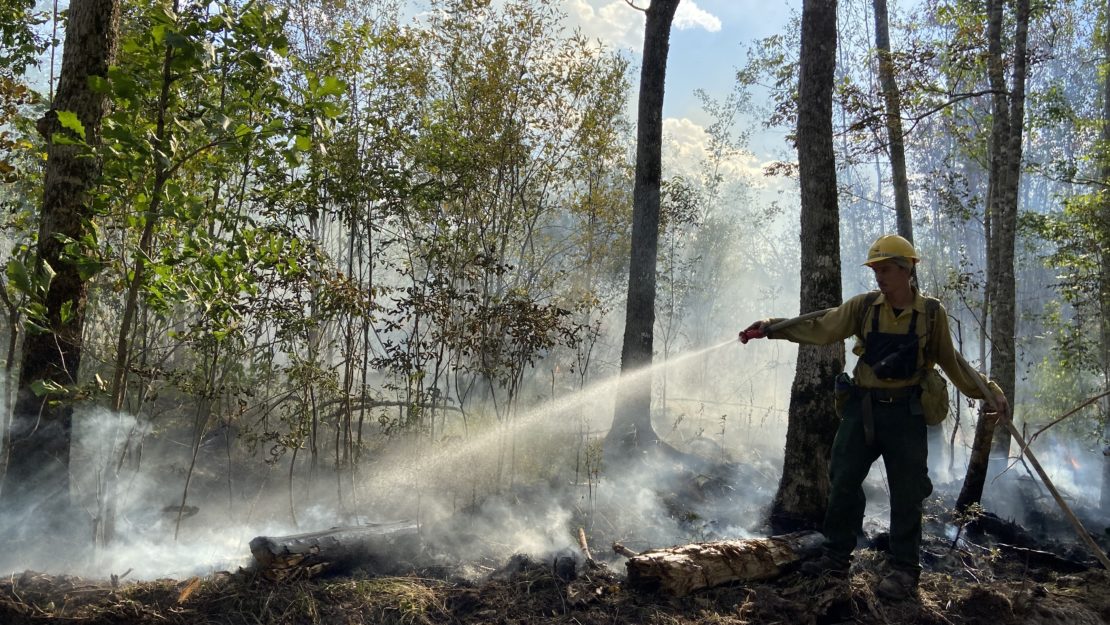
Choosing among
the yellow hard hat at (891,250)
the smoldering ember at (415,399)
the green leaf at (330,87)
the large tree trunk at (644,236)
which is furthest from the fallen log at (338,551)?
the large tree trunk at (644,236)

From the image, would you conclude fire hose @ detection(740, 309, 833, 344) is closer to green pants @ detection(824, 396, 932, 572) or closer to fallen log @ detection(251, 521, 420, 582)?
green pants @ detection(824, 396, 932, 572)

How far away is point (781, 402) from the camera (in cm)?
2498

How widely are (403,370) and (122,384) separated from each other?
8.08 ft

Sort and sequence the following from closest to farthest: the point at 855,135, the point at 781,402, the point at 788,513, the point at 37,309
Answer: the point at 37,309 < the point at 788,513 < the point at 855,135 < the point at 781,402

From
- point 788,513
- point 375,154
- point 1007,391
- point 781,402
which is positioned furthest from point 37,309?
point 781,402

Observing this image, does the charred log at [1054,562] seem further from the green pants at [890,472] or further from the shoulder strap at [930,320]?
the shoulder strap at [930,320]

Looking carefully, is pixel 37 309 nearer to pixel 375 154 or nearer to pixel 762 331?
pixel 375 154

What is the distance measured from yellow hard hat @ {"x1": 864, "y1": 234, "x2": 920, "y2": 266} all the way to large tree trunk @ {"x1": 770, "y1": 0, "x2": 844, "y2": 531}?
1.37m

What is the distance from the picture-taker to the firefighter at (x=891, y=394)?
4.20m

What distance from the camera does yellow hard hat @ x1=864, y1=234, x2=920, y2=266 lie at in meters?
4.18

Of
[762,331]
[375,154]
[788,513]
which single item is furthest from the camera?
A: [375,154]

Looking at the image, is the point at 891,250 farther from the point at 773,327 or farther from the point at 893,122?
the point at 893,122

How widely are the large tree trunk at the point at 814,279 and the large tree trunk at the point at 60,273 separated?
17.7ft

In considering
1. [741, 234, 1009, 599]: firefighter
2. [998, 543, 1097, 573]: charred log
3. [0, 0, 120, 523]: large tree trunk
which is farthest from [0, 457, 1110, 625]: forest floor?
[0, 0, 120, 523]: large tree trunk
